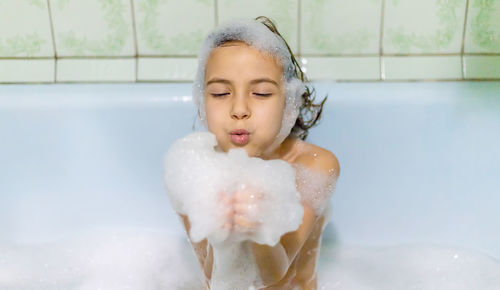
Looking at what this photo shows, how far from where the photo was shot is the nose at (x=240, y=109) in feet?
2.98

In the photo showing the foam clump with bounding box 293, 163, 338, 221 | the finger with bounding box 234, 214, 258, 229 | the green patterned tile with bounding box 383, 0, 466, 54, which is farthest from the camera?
the green patterned tile with bounding box 383, 0, 466, 54

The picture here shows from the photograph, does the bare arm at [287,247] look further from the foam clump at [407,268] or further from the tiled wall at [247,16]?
the tiled wall at [247,16]

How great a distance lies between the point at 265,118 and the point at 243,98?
55 mm

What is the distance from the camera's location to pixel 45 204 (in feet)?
4.58

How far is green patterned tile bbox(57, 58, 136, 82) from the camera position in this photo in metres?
1.38

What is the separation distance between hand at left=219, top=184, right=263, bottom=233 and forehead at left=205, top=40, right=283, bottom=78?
0.31 meters

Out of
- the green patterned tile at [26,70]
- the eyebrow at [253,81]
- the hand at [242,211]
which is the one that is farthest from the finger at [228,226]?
the green patterned tile at [26,70]

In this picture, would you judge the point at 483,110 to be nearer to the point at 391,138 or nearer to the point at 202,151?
the point at 391,138

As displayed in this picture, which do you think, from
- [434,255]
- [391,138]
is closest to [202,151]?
[391,138]

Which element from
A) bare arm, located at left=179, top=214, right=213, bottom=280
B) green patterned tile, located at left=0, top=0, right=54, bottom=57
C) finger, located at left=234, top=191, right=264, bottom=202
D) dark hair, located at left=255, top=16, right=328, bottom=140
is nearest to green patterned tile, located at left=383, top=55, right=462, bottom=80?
dark hair, located at left=255, top=16, right=328, bottom=140

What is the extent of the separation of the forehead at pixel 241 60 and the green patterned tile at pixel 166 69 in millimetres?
395

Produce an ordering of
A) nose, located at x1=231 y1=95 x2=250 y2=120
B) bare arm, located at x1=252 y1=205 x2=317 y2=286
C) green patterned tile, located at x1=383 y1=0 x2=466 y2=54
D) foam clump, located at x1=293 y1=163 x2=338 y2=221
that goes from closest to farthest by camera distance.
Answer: bare arm, located at x1=252 y1=205 x2=317 y2=286
nose, located at x1=231 y1=95 x2=250 y2=120
foam clump, located at x1=293 y1=163 x2=338 y2=221
green patterned tile, located at x1=383 y1=0 x2=466 y2=54

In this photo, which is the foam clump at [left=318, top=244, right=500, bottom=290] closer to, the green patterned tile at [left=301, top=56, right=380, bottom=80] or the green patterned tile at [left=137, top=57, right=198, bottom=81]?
the green patterned tile at [left=301, top=56, right=380, bottom=80]

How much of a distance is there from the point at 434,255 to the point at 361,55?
1.77ft
